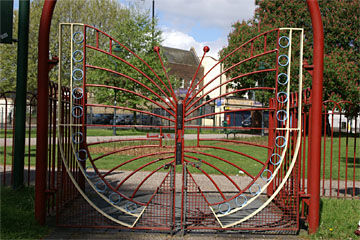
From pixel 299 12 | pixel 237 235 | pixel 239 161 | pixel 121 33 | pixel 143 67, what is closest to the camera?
pixel 237 235

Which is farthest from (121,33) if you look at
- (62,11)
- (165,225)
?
(165,225)

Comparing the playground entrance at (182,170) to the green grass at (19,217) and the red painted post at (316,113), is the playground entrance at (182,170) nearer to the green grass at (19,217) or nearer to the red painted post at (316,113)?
the red painted post at (316,113)

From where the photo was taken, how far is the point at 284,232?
15.9 feet

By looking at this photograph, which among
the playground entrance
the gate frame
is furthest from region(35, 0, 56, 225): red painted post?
the playground entrance

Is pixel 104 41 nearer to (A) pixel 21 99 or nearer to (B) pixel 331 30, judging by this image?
(B) pixel 331 30

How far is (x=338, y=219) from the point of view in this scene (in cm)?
528

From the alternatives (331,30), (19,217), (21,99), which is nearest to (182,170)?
(19,217)

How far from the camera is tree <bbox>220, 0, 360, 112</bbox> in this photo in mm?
24891

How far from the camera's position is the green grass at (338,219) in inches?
184

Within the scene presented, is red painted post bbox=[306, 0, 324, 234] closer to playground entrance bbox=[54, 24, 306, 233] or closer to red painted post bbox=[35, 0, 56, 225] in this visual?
playground entrance bbox=[54, 24, 306, 233]

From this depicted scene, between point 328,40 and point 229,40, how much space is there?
7632 mm

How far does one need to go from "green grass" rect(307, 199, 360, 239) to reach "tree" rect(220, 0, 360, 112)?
2016 cm

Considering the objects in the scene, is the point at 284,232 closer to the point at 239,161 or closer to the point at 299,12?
the point at 239,161

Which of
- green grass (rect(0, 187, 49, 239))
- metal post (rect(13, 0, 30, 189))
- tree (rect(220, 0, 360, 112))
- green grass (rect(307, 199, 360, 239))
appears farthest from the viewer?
tree (rect(220, 0, 360, 112))
